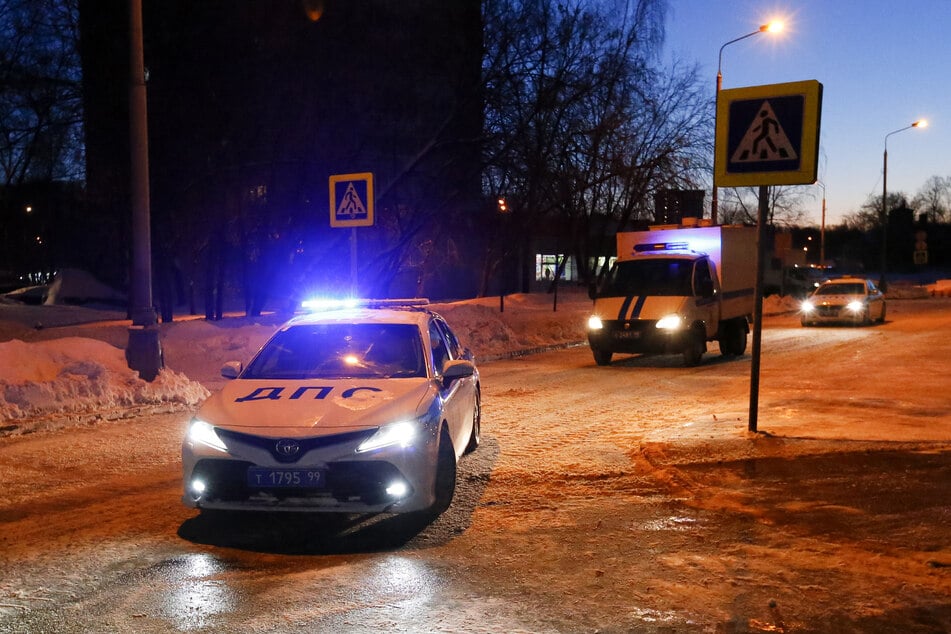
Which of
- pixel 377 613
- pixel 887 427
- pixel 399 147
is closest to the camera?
pixel 377 613

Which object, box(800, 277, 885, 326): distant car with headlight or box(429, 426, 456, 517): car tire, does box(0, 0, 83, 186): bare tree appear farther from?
box(800, 277, 885, 326): distant car with headlight

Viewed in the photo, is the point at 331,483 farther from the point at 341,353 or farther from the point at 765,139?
the point at 765,139

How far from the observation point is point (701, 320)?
1672cm

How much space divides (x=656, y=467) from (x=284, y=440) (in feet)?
12.3

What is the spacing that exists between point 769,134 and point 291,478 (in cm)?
588

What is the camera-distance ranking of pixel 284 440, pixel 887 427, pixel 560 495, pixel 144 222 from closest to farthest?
pixel 284 440 → pixel 560 495 → pixel 887 427 → pixel 144 222

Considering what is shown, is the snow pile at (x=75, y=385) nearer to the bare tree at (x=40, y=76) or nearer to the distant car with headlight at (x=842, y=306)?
the bare tree at (x=40, y=76)

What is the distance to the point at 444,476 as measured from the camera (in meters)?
6.29

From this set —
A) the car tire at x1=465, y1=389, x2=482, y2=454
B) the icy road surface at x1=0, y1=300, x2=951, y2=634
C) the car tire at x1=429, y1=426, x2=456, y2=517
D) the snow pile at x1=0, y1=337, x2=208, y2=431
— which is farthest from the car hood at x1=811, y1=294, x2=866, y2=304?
the car tire at x1=429, y1=426, x2=456, y2=517

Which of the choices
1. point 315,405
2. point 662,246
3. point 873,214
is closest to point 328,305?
point 315,405

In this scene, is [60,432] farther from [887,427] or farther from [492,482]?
[887,427]

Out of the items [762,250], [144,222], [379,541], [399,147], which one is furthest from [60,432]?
[399,147]

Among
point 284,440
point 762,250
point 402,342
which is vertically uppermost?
point 762,250

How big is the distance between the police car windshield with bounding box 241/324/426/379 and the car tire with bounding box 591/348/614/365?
32.7 feet
